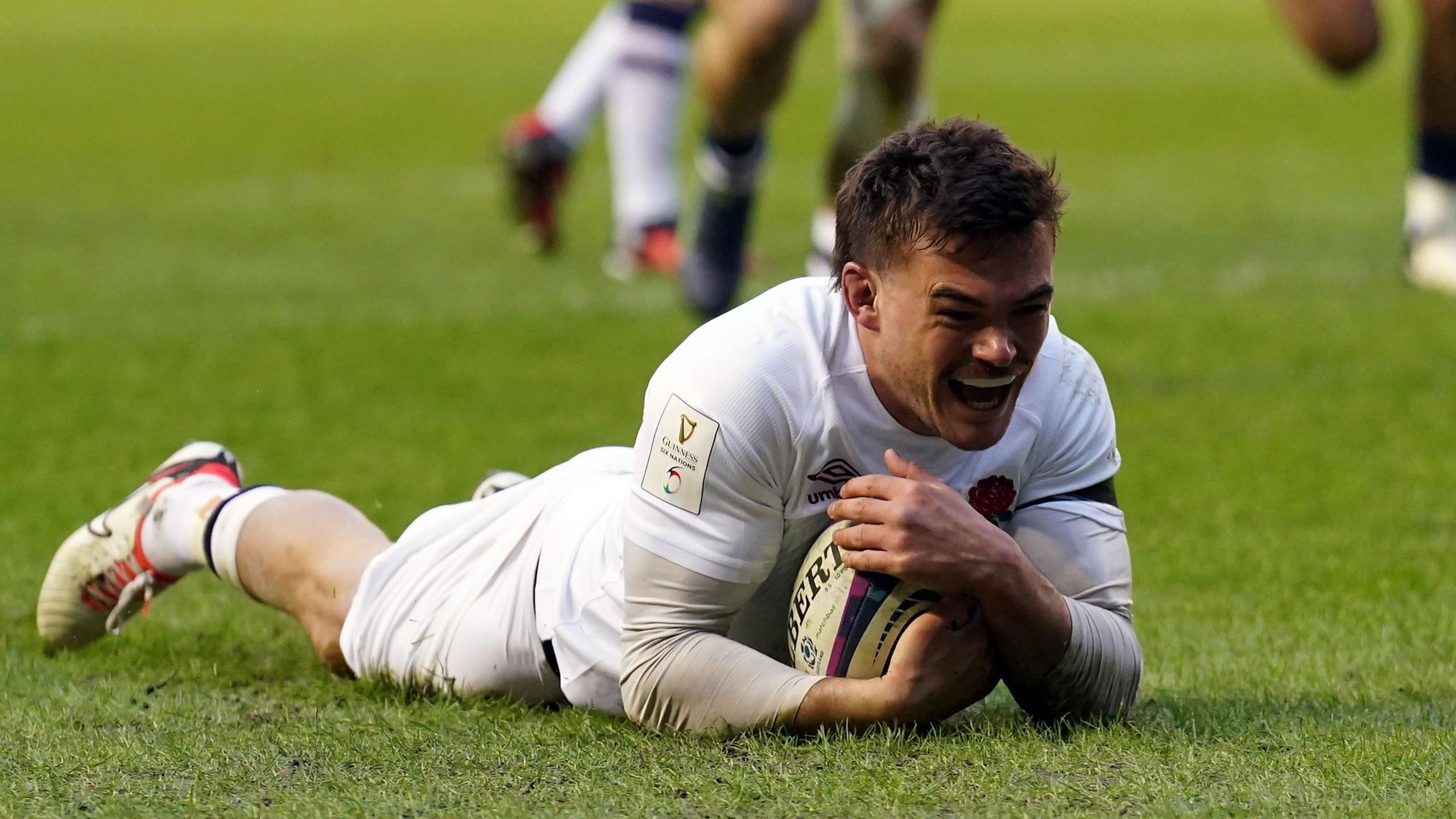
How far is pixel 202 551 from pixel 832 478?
1571 mm

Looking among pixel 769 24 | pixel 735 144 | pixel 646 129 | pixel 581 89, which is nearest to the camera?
pixel 769 24

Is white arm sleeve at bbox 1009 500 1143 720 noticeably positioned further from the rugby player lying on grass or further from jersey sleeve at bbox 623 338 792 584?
jersey sleeve at bbox 623 338 792 584

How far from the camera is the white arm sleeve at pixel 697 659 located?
346cm

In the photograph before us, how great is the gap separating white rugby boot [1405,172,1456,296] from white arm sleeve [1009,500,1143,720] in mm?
5937

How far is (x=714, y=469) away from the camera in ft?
11.1

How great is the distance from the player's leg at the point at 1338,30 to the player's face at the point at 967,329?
4080mm

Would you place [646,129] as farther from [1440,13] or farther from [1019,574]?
[1019,574]

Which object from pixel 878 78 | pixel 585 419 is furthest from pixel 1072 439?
pixel 878 78

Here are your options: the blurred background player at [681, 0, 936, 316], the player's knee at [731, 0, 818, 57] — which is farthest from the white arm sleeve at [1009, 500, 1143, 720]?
the blurred background player at [681, 0, 936, 316]

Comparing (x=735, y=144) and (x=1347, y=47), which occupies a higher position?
(x=1347, y=47)

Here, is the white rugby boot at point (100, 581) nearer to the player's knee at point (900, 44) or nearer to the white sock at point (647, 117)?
the player's knee at point (900, 44)

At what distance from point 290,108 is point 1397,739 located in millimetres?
18113

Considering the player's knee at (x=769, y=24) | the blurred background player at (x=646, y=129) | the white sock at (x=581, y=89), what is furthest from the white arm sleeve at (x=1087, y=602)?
the white sock at (x=581, y=89)

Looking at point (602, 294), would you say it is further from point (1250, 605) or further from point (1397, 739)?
point (1397, 739)
